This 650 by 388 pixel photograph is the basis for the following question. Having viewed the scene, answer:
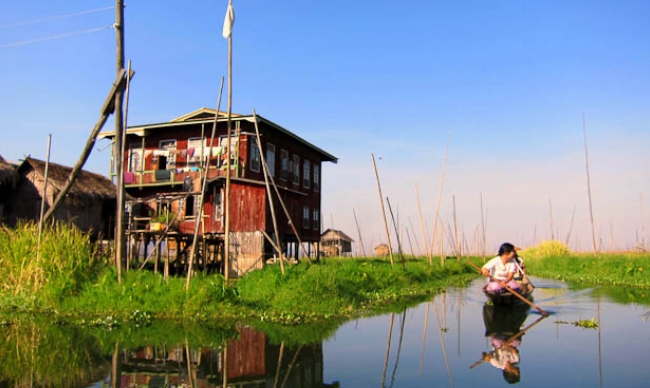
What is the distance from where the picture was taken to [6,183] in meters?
23.7

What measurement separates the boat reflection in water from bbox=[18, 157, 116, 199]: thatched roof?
60.8ft

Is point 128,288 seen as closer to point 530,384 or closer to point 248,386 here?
point 248,386

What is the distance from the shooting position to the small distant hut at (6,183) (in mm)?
23531

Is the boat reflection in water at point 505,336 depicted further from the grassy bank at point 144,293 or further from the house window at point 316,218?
the house window at point 316,218

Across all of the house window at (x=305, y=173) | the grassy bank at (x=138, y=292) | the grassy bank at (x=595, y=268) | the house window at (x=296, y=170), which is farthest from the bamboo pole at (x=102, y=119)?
the grassy bank at (x=595, y=268)

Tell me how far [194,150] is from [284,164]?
4470mm

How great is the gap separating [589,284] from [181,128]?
747 inches

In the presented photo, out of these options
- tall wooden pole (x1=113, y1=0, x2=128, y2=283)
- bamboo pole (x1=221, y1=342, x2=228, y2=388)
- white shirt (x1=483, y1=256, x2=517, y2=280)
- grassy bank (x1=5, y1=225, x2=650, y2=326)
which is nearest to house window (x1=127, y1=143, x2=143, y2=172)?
grassy bank (x1=5, y1=225, x2=650, y2=326)

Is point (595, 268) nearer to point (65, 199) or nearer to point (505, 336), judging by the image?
point (505, 336)

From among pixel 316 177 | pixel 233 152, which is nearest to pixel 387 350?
→ pixel 233 152

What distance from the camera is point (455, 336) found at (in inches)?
380

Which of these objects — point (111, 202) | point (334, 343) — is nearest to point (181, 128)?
point (111, 202)

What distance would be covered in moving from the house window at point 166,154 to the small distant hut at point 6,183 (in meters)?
6.49

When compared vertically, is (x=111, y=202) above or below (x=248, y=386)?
above
